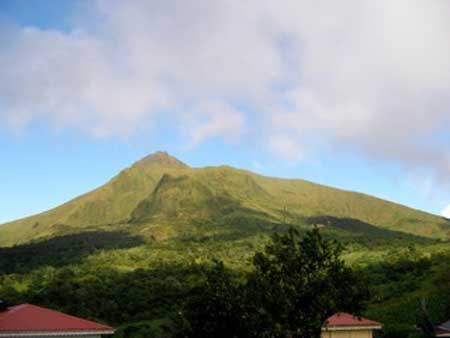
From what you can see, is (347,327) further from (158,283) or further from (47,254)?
(47,254)

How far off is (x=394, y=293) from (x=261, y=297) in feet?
258

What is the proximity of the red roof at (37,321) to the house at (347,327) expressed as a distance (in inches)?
691

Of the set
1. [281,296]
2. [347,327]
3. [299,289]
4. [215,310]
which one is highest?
[299,289]

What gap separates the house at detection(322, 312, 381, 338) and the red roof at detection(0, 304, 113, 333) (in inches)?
691

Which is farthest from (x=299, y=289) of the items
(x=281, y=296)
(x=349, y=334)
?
(x=349, y=334)

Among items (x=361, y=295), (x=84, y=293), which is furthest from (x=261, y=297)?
(x=84, y=293)

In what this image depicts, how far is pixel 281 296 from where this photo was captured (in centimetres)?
1869

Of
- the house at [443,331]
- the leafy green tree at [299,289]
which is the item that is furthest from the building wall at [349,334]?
the leafy green tree at [299,289]

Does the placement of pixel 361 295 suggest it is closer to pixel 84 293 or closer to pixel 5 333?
pixel 5 333

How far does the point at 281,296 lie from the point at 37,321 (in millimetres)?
15452

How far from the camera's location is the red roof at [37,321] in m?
27.8

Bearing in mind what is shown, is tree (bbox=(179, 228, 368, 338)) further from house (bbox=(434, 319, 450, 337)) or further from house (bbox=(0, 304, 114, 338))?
house (bbox=(434, 319, 450, 337))

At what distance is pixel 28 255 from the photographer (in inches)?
6713

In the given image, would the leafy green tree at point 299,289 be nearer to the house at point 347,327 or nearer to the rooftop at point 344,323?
the rooftop at point 344,323
